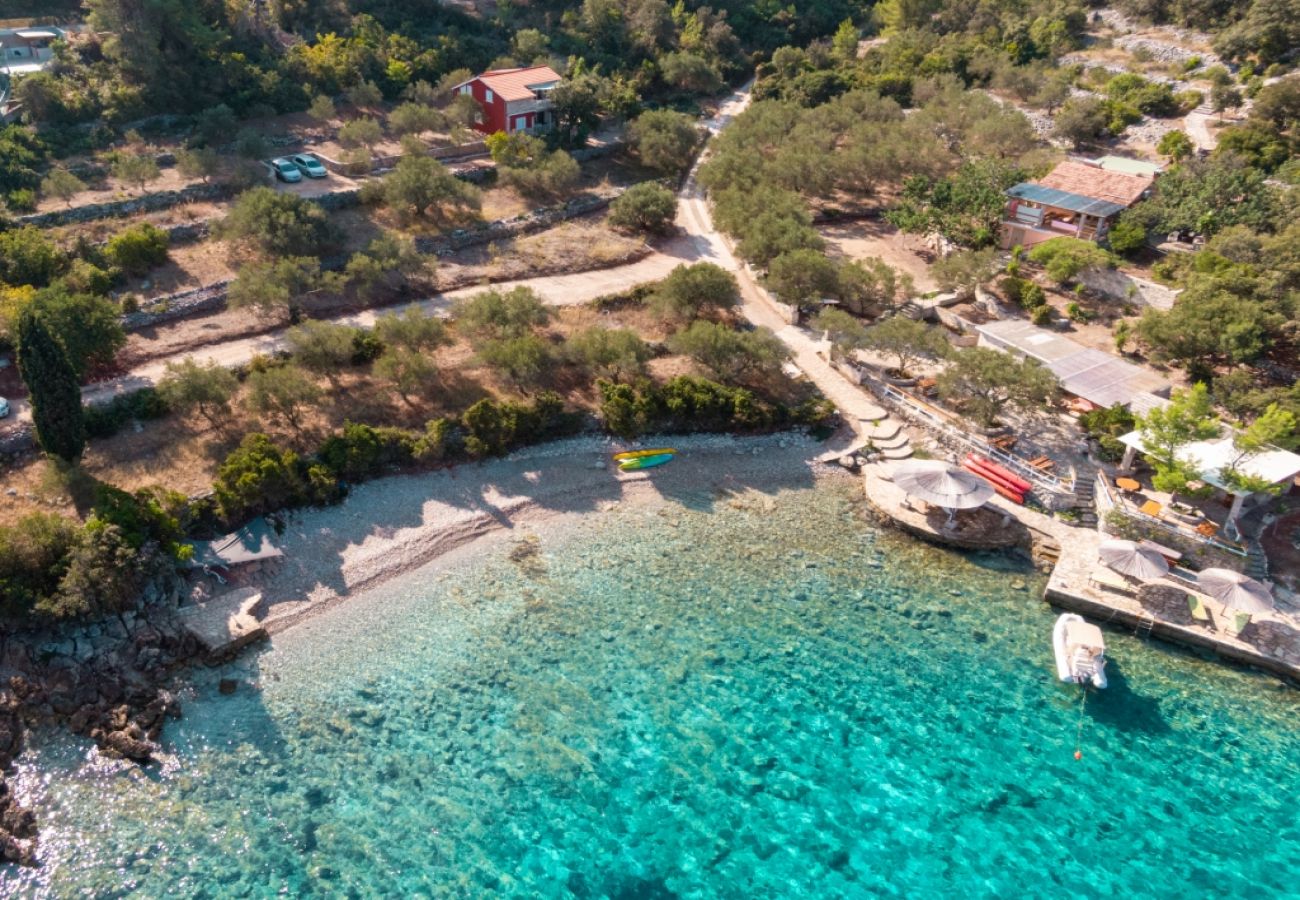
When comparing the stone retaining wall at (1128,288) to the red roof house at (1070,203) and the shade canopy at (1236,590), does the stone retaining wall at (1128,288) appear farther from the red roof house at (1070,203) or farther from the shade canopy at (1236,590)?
the shade canopy at (1236,590)

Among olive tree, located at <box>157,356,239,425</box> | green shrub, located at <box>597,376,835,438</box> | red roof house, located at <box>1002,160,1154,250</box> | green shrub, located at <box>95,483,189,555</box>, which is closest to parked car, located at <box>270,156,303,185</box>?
olive tree, located at <box>157,356,239,425</box>

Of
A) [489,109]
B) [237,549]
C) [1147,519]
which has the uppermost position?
[489,109]

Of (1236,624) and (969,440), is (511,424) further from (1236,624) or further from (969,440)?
(1236,624)

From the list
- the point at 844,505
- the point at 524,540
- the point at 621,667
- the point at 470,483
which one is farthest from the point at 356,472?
the point at 844,505

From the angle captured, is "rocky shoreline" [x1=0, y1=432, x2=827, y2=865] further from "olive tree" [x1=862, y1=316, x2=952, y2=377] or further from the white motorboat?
the white motorboat

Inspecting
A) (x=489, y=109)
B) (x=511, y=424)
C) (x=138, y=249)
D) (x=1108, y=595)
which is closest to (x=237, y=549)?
(x=511, y=424)
